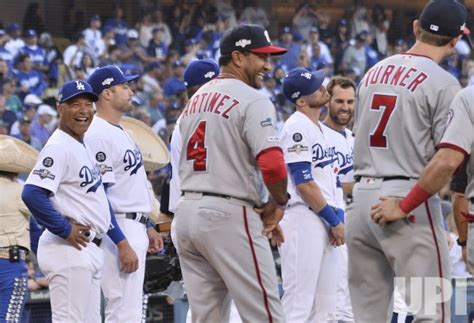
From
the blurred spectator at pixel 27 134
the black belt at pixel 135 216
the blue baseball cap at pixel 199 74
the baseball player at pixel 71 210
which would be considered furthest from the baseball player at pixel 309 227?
the blurred spectator at pixel 27 134

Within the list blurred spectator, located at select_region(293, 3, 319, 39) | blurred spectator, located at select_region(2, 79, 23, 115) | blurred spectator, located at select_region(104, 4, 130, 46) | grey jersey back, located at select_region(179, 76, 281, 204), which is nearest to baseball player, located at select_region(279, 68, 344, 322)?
grey jersey back, located at select_region(179, 76, 281, 204)

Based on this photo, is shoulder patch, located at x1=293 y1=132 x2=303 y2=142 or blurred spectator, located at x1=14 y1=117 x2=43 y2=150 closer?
shoulder patch, located at x1=293 y1=132 x2=303 y2=142

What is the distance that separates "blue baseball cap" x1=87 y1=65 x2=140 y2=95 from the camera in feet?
24.0

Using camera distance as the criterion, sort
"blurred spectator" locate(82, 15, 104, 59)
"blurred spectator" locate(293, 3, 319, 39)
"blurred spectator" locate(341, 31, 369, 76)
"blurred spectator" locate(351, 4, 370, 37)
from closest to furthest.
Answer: "blurred spectator" locate(82, 15, 104, 59), "blurred spectator" locate(341, 31, 369, 76), "blurred spectator" locate(293, 3, 319, 39), "blurred spectator" locate(351, 4, 370, 37)

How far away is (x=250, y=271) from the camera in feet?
17.4

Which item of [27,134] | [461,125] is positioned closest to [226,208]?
[461,125]

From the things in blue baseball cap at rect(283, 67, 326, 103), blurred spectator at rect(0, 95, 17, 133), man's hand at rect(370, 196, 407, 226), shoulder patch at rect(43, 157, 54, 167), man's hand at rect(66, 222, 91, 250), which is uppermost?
blue baseball cap at rect(283, 67, 326, 103)

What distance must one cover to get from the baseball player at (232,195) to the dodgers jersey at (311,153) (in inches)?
77.8

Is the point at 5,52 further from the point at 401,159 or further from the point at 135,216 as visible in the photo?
the point at 401,159

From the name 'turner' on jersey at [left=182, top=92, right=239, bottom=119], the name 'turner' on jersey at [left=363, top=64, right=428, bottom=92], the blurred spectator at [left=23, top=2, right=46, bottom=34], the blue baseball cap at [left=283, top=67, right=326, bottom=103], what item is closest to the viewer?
the name 'turner' on jersey at [left=363, top=64, right=428, bottom=92]

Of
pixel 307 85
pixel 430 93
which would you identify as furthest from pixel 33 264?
pixel 430 93

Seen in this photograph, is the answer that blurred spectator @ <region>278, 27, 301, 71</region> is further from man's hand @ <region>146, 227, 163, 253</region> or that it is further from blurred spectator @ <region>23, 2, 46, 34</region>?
man's hand @ <region>146, 227, 163, 253</region>

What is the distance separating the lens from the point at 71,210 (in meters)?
6.54

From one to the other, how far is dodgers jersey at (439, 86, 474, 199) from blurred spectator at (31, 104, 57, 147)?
9.16m
